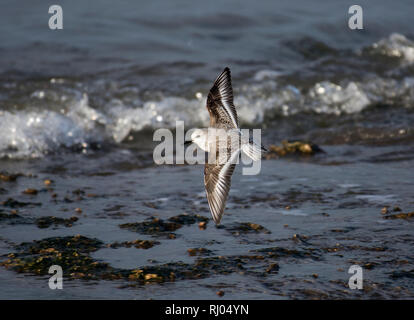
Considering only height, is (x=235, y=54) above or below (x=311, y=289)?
above

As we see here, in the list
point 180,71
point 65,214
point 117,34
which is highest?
point 117,34

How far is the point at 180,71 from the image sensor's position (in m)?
9.90

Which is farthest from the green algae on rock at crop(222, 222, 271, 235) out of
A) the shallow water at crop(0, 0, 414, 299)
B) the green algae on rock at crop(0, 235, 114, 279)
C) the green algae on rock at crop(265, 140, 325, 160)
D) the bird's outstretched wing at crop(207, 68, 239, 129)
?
the green algae on rock at crop(265, 140, 325, 160)

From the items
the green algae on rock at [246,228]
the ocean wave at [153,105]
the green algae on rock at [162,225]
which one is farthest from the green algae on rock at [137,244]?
the ocean wave at [153,105]

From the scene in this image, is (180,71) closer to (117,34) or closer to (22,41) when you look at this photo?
(117,34)

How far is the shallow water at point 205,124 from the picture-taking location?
3.92 meters

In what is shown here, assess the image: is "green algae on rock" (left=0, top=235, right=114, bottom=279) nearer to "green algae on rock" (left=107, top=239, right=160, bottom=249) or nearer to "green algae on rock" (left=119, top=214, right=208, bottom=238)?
"green algae on rock" (left=107, top=239, right=160, bottom=249)

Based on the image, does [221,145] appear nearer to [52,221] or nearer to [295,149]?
[52,221]

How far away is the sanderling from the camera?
4.53 metres

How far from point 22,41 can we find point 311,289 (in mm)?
8414

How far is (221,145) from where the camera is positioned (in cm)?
494

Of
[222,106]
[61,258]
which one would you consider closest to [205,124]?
[222,106]
